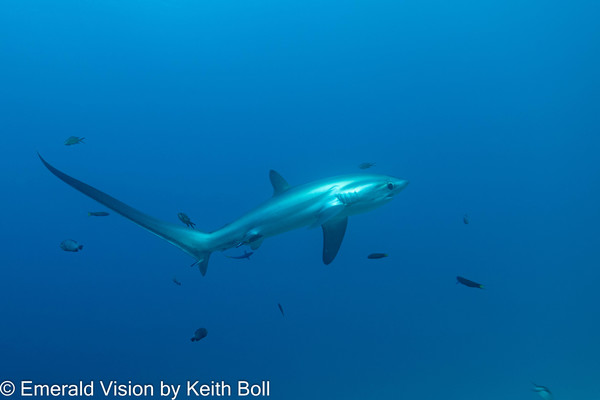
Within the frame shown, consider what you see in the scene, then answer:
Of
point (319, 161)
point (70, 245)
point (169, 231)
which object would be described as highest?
point (319, 161)

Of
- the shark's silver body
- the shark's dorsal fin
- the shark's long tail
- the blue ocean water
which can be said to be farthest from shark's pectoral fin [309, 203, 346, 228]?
the blue ocean water

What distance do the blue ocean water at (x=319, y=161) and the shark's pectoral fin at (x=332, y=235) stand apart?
13475 millimetres

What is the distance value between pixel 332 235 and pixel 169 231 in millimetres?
1893

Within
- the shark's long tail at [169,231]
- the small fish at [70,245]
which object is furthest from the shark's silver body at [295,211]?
the small fish at [70,245]

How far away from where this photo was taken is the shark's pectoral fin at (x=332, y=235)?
4922 mm

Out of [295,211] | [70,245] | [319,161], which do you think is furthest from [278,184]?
[319,161]

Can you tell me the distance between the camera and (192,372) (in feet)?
64.1

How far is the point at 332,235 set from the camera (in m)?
5.01

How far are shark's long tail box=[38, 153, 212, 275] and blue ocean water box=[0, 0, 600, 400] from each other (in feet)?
47.7

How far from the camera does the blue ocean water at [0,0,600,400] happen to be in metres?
19.1

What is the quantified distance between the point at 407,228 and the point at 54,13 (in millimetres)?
19777

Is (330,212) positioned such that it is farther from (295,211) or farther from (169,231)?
(169,231)

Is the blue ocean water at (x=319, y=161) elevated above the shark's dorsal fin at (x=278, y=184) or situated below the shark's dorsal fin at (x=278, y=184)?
above

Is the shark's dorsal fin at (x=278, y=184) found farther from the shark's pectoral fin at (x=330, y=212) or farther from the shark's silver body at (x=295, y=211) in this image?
the shark's pectoral fin at (x=330, y=212)
